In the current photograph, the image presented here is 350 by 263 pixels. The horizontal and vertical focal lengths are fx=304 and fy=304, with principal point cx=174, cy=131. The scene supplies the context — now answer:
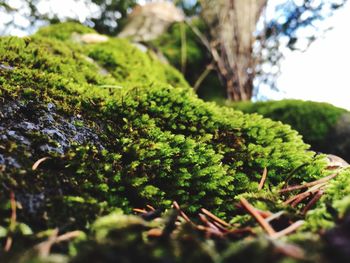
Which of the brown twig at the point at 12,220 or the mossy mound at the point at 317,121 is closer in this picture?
the brown twig at the point at 12,220

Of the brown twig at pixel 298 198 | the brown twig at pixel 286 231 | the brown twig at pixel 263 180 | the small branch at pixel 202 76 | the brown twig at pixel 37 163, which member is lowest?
the brown twig at pixel 263 180

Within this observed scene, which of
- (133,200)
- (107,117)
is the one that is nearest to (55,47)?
(107,117)

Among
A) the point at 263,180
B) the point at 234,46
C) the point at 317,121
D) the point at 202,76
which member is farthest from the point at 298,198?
the point at 202,76

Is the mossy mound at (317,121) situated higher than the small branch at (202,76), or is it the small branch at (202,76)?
the small branch at (202,76)

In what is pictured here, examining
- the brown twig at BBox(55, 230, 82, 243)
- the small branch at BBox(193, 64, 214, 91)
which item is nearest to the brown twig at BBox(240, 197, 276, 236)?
the brown twig at BBox(55, 230, 82, 243)

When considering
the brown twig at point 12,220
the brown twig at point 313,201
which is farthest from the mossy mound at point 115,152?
the brown twig at point 313,201

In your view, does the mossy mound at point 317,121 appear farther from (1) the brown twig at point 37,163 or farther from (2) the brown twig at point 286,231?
(1) the brown twig at point 37,163

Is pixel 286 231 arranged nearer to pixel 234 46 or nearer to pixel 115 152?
pixel 115 152
